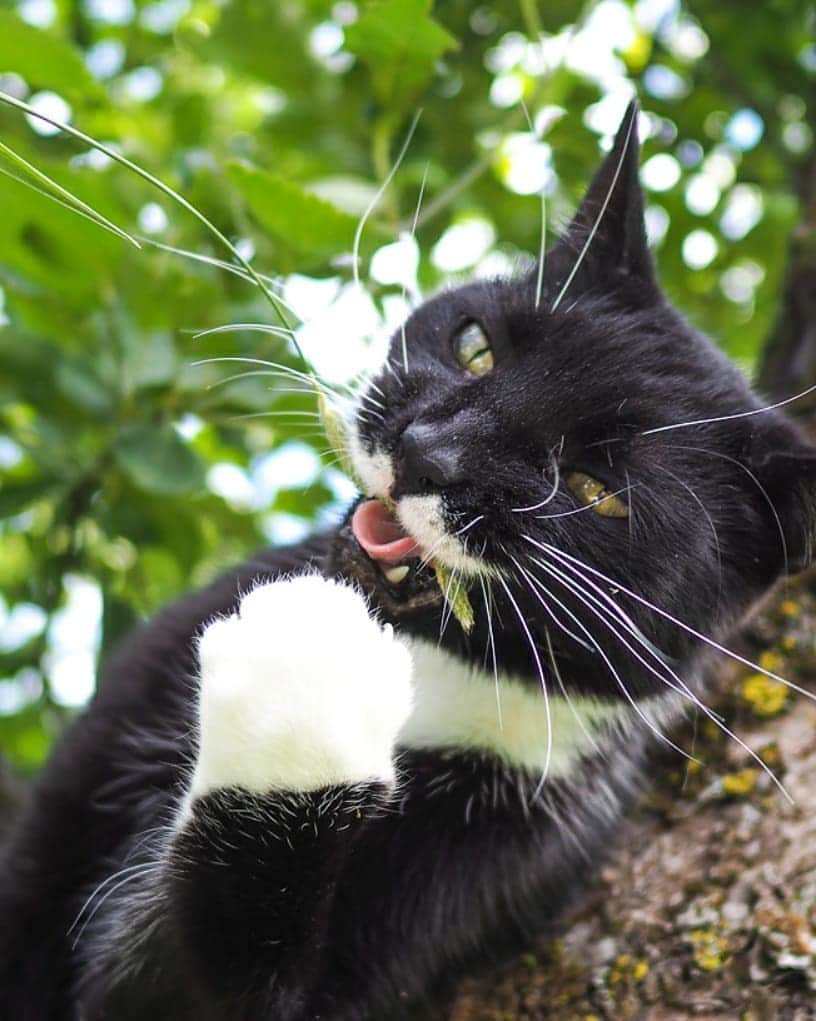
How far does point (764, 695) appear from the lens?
1891mm

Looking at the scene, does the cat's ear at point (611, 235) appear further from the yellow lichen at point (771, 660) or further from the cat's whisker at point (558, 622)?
the yellow lichen at point (771, 660)

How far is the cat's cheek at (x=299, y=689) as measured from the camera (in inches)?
48.4

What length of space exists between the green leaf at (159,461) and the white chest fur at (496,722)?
52cm

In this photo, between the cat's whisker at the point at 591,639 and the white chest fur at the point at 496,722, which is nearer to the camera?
the cat's whisker at the point at 591,639

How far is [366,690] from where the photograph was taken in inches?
49.4

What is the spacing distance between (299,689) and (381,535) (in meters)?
0.35

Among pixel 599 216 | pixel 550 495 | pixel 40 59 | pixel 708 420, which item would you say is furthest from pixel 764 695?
pixel 40 59

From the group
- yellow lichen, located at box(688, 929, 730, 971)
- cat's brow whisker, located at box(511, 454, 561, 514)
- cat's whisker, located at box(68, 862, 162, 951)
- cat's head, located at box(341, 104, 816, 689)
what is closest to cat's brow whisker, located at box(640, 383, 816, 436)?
cat's head, located at box(341, 104, 816, 689)

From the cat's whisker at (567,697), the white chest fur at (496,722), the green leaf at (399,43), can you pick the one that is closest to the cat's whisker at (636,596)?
the cat's whisker at (567,697)

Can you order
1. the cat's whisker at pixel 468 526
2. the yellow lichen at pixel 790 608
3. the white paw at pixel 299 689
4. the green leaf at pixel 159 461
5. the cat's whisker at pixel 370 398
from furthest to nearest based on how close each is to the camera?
1. the yellow lichen at pixel 790 608
2. the green leaf at pixel 159 461
3. the cat's whisker at pixel 370 398
4. the cat's whisker at pixel 468 526
5. the white paw at pixel 299 689

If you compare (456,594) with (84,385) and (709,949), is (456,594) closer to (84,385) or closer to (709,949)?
(709,949)

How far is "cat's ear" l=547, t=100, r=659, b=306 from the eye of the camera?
1.76 meters

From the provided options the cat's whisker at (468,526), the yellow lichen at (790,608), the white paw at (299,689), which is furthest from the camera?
the yellow lichen at (790,608)

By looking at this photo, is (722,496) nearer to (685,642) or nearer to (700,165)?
(685,642)
